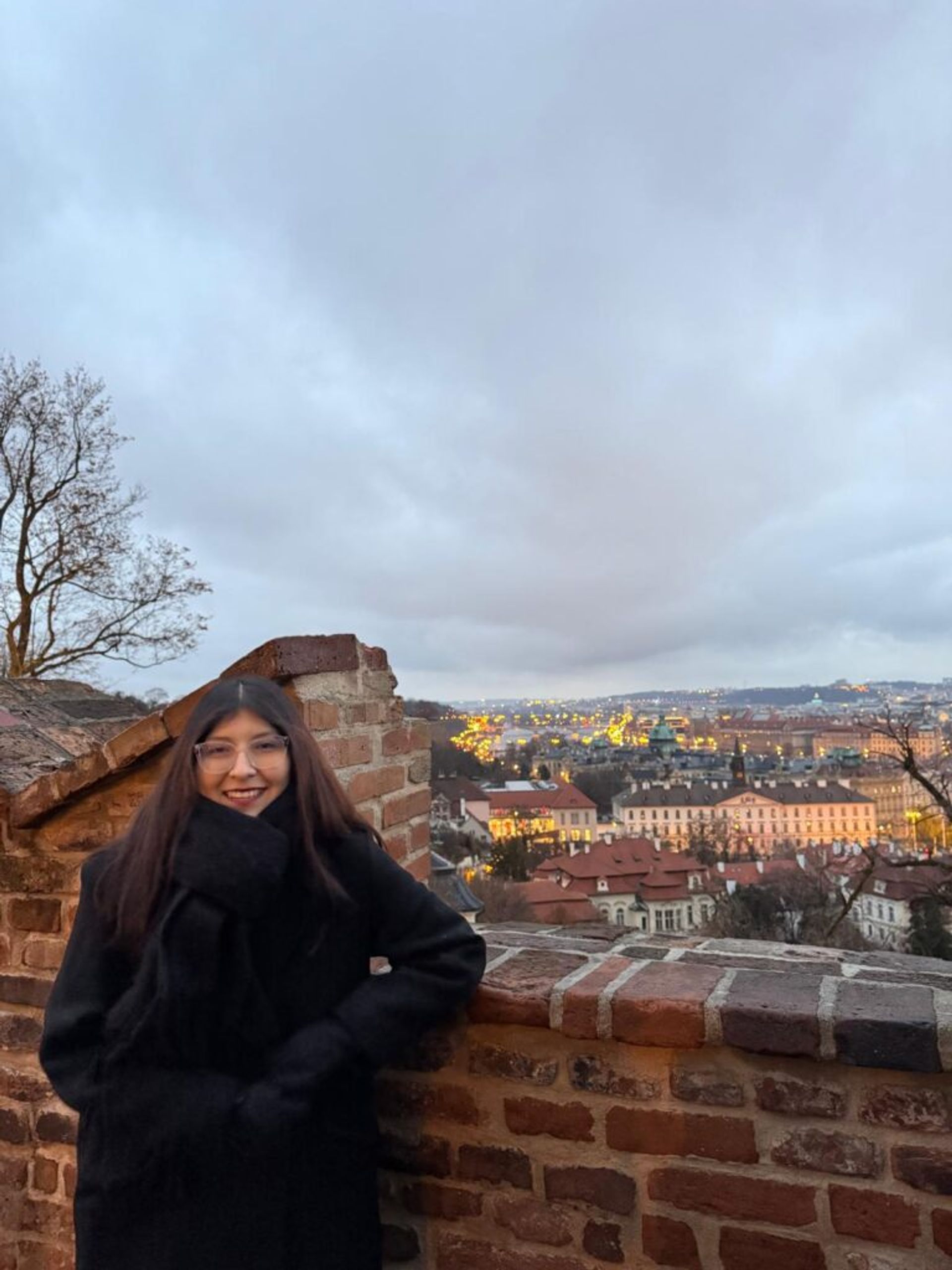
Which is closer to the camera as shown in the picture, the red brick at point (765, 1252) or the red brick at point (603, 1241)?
the red brick at point (765, 1252)

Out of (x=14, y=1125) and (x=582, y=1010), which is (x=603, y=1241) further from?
(x=14, y=1125)

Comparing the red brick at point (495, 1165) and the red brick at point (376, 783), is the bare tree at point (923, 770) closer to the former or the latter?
the red brick at point (376, 783)

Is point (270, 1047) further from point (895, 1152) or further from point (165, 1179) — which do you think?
point (895, 1152)

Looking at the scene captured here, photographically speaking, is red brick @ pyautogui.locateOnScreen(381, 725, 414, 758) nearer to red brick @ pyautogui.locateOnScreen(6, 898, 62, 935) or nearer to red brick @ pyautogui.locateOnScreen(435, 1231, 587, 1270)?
red brick @ pyautogui.locateOnScreen(6, 898, 62, 935)

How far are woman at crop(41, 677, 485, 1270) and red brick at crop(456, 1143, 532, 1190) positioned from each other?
21cm

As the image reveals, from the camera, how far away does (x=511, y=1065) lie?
158 centimetres

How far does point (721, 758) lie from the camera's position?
90125 mm

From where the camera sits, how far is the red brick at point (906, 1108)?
128 centimetres

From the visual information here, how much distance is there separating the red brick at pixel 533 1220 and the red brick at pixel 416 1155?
0.42 ft

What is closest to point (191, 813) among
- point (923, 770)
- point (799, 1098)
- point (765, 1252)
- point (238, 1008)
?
point (238, 1008)

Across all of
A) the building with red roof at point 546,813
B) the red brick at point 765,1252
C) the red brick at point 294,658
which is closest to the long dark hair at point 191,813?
the red brick at point 294,658

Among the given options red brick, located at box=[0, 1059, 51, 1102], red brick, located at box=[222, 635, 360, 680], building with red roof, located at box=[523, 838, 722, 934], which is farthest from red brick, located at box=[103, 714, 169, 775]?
building with red roof, located at box=[523, 838, 722, 934]

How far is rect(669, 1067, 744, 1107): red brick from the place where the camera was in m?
1.41

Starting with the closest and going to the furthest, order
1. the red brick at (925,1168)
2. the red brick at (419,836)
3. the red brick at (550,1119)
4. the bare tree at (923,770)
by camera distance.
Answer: the red brick at (925,1168), the red brick at (550,1119), the red brick at (419,836), the bare tree at (923,770)
